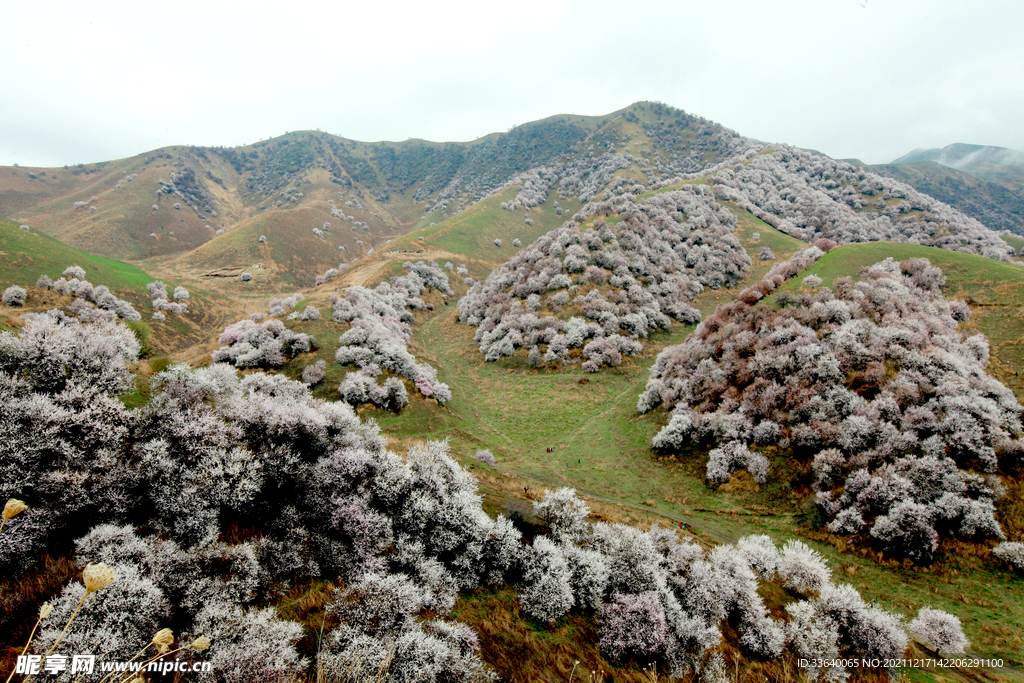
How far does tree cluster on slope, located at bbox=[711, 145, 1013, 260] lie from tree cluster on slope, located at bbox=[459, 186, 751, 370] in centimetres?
1664

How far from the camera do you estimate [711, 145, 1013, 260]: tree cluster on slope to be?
5809 cm

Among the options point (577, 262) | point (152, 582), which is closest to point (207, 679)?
point (152, 582)

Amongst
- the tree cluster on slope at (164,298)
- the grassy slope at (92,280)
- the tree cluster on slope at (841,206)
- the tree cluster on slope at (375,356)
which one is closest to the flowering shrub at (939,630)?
the tree cluster on slope at (375,356)

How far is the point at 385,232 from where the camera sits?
365 ft

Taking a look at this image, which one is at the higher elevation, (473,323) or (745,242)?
(745,242)

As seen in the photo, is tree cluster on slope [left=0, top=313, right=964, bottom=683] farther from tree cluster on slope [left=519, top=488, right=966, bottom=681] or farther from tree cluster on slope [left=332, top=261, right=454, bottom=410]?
tree cluster on slope [left=332, top=261, right=454, bottom=410]

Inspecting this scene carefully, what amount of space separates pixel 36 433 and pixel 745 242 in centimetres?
6895

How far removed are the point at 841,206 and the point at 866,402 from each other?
238ft

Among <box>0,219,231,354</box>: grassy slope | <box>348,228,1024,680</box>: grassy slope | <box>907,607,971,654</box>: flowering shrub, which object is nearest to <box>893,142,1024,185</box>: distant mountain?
<box>348,228,1024,680</box>: grassy slope

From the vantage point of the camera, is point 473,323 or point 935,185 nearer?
point 473,323

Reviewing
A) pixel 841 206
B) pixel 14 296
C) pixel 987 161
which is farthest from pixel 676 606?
pixel 987 161

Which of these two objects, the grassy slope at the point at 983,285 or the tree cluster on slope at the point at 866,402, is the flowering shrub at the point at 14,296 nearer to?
the tree cluster on slope at the point at 866,402

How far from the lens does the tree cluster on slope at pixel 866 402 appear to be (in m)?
14.0

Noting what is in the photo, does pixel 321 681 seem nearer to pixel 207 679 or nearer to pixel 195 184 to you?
pixel 207 679
